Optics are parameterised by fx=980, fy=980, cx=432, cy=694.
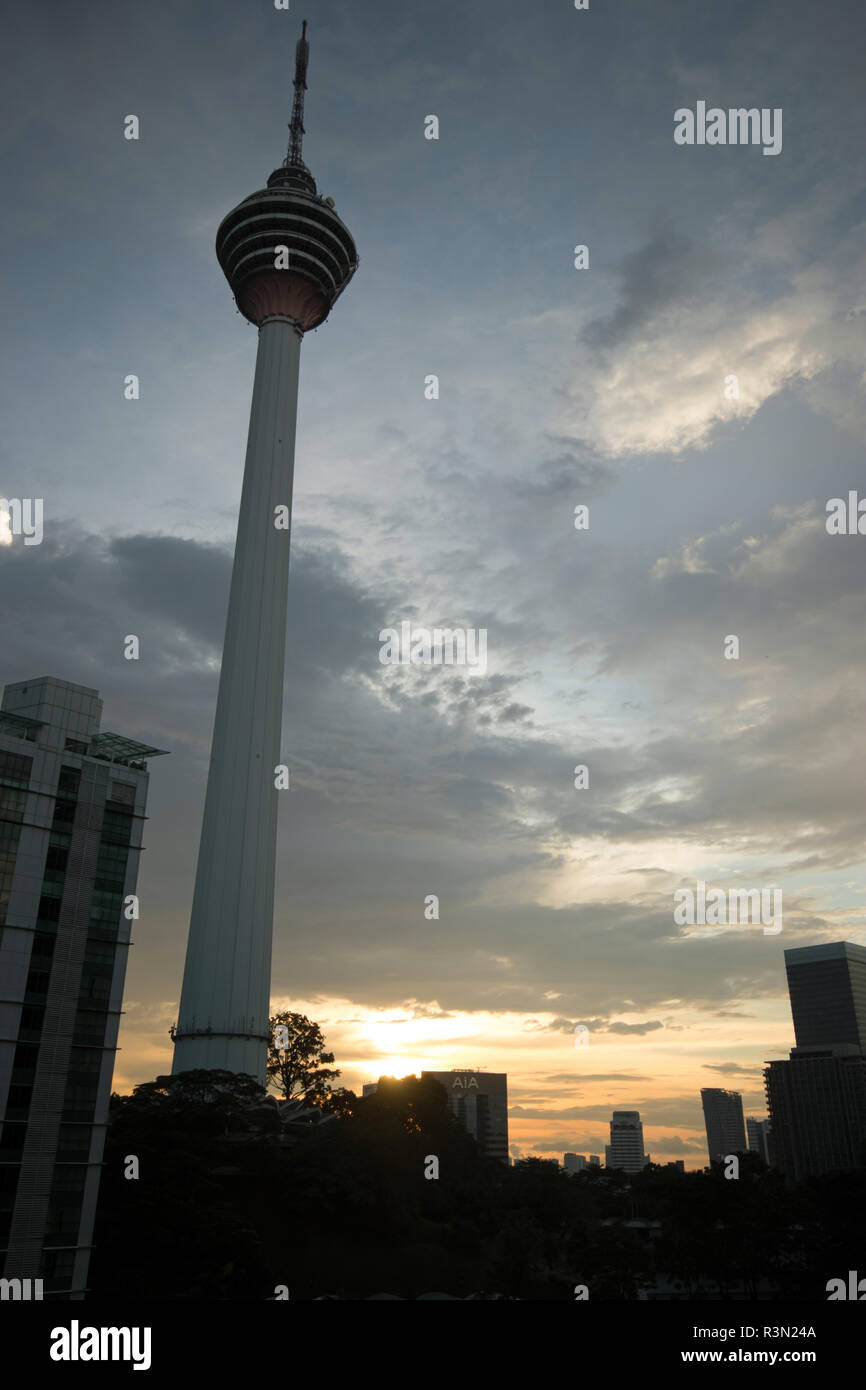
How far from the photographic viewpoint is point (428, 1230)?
252ft

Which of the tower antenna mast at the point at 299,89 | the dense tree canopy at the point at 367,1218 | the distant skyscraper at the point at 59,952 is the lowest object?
the dense tree canopy at the point at 367,1218

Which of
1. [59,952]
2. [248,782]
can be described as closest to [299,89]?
[248,782]

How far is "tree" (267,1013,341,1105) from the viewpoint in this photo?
328ft

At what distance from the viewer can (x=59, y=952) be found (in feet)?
201

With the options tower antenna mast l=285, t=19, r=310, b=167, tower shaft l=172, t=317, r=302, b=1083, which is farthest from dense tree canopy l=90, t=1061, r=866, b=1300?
tower antenna mast l=285, t=19, r=310, b=167

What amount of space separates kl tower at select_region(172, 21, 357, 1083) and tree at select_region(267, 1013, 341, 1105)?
12.3 m

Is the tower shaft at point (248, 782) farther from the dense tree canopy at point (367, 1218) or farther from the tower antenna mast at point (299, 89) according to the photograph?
the tower antenna mast at point (299, 89)

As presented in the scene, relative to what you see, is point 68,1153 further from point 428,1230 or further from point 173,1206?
point 428,1230

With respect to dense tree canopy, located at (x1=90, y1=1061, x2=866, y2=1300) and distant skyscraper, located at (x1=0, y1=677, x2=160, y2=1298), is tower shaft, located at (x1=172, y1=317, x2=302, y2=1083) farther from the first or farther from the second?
distant skyscraper, located at (x1=0, y1=677, x2=160, y2=1298)

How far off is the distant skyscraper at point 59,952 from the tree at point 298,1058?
3799 centimetres

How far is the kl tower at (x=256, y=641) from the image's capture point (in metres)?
89.2

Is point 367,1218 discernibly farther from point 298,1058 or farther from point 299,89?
point 299,89

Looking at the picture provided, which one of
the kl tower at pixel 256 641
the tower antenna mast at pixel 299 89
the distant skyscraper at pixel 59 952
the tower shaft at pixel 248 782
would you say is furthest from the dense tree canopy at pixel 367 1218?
the tower antenna mast at pixel 299 89
